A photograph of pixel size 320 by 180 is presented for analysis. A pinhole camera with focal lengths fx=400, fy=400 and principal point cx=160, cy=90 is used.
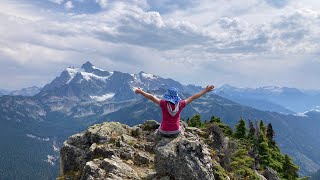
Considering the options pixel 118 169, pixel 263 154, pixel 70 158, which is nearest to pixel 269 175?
pixel 263 154

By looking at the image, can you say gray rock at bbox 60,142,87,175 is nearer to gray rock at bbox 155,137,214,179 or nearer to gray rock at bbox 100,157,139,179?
gray rock at bbox 100,157,139,179

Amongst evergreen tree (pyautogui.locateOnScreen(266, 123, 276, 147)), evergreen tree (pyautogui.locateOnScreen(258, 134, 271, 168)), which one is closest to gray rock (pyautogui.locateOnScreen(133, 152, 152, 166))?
evergreen tree (pyautogui.locateOnScreen(258, 134, 271, 168))

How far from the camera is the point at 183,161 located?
20766 mm

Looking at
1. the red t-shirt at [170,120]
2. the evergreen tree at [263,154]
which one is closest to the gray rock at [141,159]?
the red t-shirt at [170,120]

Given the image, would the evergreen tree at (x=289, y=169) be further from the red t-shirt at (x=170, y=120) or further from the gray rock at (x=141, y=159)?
the red t-shirt at (x=170, y=120)

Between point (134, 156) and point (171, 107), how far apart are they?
5791 mm

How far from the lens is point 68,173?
2603cm

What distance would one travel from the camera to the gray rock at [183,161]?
815 inches

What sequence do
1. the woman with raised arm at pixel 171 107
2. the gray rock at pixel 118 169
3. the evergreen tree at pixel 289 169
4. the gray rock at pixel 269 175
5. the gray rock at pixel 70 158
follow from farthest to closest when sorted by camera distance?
the evergreen tree at pixel 289 169 < the gray rock at pixel 269 175 < the gray rock at pixel 70 158 < the gray rock at pixel 118 169 < the woman with raised arm at pixel 171 107

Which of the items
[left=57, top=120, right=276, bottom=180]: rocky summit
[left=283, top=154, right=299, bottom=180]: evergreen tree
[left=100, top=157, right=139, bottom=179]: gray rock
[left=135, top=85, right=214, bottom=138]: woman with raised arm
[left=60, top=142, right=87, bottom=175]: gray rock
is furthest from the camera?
[left=283, top=154, right=299, bottom=180]: evergreen tree

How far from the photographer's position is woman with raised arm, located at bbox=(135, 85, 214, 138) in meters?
21.6

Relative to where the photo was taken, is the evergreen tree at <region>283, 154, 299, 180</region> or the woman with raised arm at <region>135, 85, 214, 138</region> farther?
the evergreen tree at <region>283, 154, 299, 180</region>

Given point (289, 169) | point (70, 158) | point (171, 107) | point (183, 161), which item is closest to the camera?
point (183, 161)

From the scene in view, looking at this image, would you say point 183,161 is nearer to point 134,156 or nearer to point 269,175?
point 134,156
